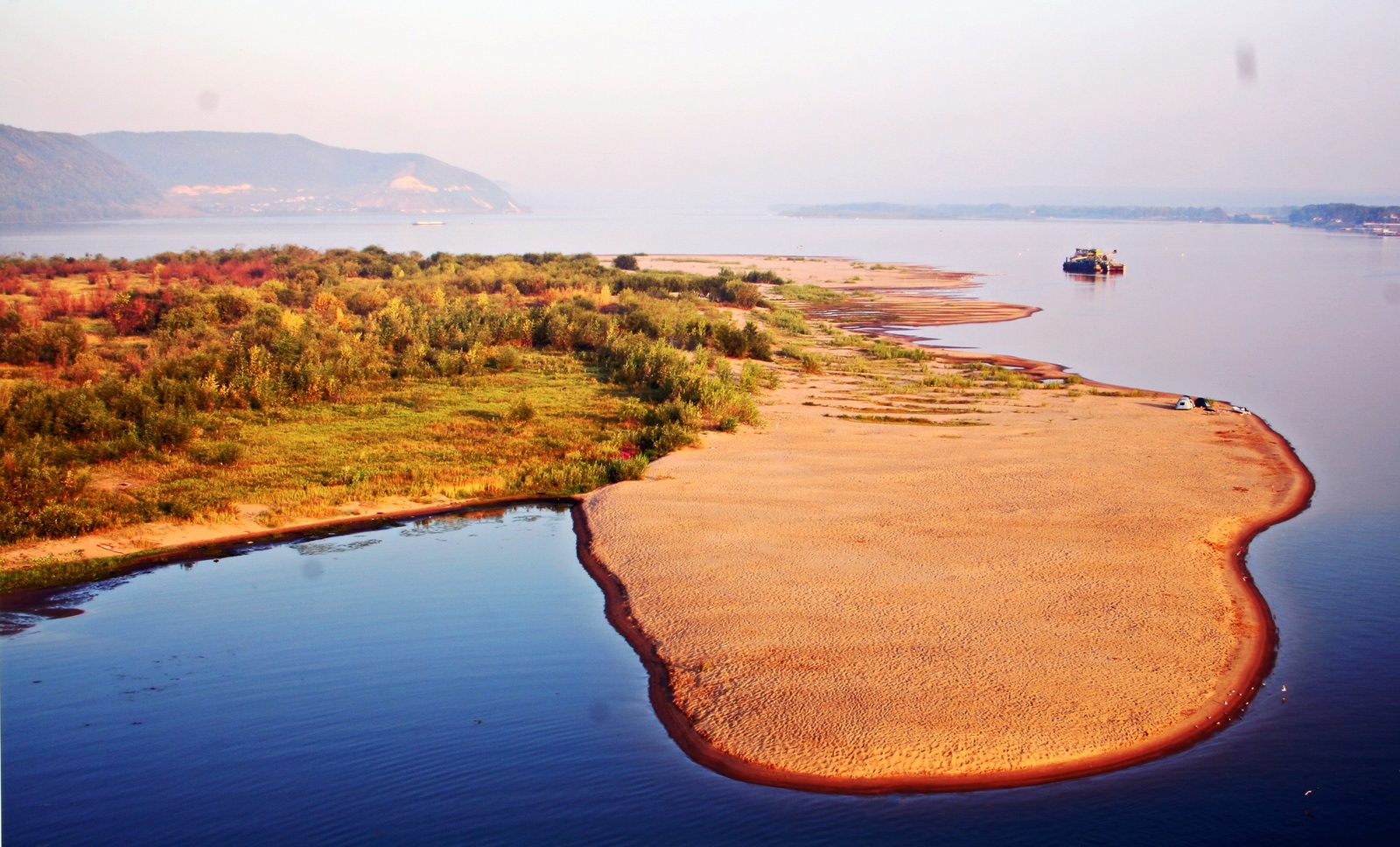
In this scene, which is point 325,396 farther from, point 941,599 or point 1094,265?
point 1094,265

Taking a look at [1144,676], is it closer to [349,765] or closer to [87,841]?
[349,765]

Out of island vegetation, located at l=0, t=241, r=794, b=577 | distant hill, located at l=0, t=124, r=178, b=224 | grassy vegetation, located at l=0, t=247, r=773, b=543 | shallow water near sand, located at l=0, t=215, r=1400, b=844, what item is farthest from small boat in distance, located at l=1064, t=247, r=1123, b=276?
distant hill, located at l=0, t=124, r=178, b=224

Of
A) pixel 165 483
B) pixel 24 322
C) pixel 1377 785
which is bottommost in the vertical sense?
pixel 1377 785

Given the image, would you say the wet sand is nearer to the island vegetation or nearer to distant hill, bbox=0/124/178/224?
the island vegetation

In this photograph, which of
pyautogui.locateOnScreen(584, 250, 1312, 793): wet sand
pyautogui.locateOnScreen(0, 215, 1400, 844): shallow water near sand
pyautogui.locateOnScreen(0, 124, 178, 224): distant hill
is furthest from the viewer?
pyautogui.locateOnScreen(0, 124, 178, 224): distant hill

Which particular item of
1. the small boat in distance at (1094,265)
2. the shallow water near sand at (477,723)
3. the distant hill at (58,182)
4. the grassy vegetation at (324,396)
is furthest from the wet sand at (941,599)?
the distant hill at (58,182)

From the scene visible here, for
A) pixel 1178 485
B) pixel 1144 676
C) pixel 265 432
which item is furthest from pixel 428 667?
pixel 1178 485

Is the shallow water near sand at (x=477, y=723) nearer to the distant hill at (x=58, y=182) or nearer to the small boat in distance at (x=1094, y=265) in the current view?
the small boat in distance at (x=1094, y=265)

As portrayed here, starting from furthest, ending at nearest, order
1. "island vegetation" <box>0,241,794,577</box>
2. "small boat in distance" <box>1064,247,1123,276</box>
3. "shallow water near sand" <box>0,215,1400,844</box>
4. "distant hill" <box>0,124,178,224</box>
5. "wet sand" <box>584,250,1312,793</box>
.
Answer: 1. "distant hill" <box>0,124,178,224</box>
2. "small boat in distance" <box>1064,247,1123,276</box>
3. "island vegetation" <box>0,241,794,577</box>
4. "wet sand" <box>584,250,1312,793</box>
5. "shallow water near sand" <box>0,215,1400,844</box>
